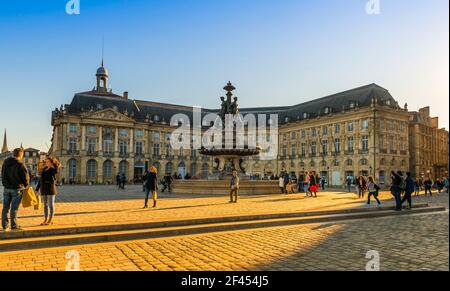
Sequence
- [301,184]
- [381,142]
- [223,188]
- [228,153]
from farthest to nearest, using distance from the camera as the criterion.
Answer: [381,142], [301,184], [228,153], [223,188]

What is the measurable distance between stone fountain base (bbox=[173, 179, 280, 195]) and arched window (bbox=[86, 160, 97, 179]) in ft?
152

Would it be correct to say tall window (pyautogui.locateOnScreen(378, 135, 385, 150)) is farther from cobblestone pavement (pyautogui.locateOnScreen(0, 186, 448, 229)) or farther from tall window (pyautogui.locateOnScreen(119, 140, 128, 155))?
tall window (pyautogui.locateOnScreen(119, 140, 128, 155))

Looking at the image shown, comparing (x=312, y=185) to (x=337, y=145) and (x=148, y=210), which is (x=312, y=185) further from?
(x=337, y=145)

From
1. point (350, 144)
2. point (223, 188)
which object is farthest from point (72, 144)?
point (350, 144)

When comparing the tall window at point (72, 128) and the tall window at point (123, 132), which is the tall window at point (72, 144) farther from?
the tall window at point (123, 132)

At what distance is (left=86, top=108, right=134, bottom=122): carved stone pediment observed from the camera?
65562 millimetres

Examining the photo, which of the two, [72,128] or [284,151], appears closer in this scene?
[72,128]

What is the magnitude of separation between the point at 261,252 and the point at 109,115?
65955mm

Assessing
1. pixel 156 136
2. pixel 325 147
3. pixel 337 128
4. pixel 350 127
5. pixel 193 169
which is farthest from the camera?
pixel 193 169

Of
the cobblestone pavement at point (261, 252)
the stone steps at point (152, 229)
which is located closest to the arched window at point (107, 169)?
the stone steps at point (152, 229)

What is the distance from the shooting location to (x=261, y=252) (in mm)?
6996

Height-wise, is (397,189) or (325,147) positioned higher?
(325,147)
